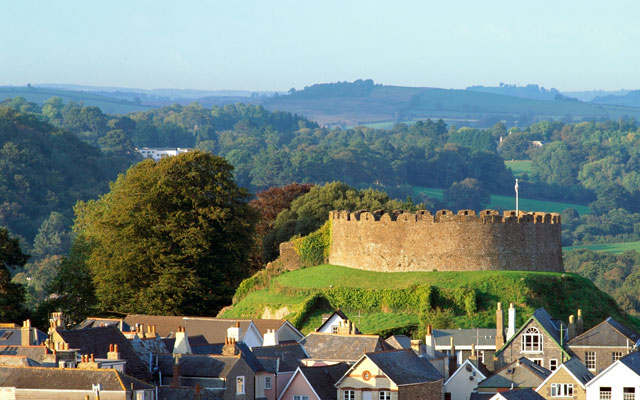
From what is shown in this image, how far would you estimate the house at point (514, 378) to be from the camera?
2247 inches

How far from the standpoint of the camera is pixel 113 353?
4738 cm

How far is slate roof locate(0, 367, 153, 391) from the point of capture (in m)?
44.2

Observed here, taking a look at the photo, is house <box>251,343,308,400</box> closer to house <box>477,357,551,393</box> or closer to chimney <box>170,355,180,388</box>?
chimney <box>170,355,180,388</box>

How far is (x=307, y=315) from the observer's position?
69.2m

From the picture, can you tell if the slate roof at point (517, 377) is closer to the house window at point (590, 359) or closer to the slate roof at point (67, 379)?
the house window at point (590, 359)

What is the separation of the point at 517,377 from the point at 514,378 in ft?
0.51

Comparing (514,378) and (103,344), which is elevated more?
(103,344)

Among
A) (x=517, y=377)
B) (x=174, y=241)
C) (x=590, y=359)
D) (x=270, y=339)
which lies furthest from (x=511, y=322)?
(x=174, y=241)

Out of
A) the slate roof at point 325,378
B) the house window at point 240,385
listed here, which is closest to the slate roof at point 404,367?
the slate roof at point 325,378

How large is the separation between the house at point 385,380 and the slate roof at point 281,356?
244 centimetres

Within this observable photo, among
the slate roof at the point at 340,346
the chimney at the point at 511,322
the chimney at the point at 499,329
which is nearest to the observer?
the slate roof at the point at 340,346

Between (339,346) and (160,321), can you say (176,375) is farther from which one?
(160,321)

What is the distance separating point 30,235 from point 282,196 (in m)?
73.0

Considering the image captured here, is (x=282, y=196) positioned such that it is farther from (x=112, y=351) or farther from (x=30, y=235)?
(x=30, y=235)
